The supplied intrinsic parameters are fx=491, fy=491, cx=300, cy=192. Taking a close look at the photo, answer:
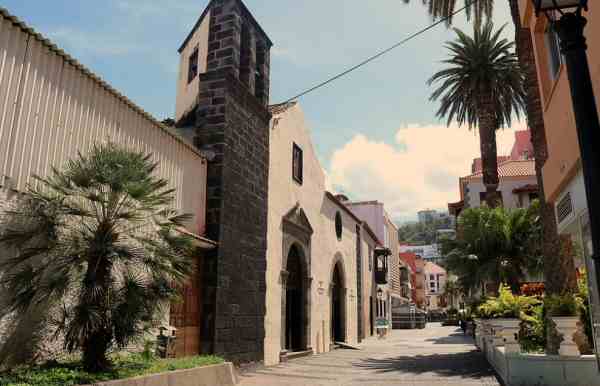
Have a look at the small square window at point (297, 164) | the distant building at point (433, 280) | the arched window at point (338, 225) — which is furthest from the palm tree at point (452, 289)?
the distant building at point (433, 280)

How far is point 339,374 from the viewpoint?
12.7 m

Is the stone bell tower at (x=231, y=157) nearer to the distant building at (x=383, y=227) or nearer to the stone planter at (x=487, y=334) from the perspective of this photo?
the stone planter at (x=487, y=334)

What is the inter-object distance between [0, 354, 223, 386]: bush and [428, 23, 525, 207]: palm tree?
18032mm

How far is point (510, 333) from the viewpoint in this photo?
10852 millimetres

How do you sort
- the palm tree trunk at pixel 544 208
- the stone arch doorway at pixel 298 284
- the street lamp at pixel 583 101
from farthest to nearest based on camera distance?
the stone arch doorway at pixel 298 284 < the palm tree trunk at pixel 544 208 < the street lamp at pixel 583 101

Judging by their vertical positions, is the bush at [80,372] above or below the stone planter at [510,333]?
below

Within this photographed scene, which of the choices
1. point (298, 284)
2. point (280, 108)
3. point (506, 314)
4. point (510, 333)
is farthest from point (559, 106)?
point (298, 284)

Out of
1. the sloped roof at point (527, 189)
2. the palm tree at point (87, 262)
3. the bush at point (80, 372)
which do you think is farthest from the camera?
the sloped roof at point (527, 189)

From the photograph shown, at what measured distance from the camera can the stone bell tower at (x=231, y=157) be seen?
38.3 feet

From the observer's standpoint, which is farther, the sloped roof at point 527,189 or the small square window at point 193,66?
the sloped roof at point 527,189

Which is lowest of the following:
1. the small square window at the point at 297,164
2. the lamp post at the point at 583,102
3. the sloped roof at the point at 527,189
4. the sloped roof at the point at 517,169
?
the lamp post at the point at 583,102

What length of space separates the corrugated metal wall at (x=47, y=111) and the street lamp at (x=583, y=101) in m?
6.59

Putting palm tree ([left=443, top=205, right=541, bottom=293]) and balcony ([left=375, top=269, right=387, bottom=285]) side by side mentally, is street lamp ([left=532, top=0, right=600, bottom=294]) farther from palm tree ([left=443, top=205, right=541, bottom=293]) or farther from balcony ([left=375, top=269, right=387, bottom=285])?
balcony ([left=375, top=269, right=387, bottom=285])

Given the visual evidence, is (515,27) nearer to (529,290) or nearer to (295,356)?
(295,356)
